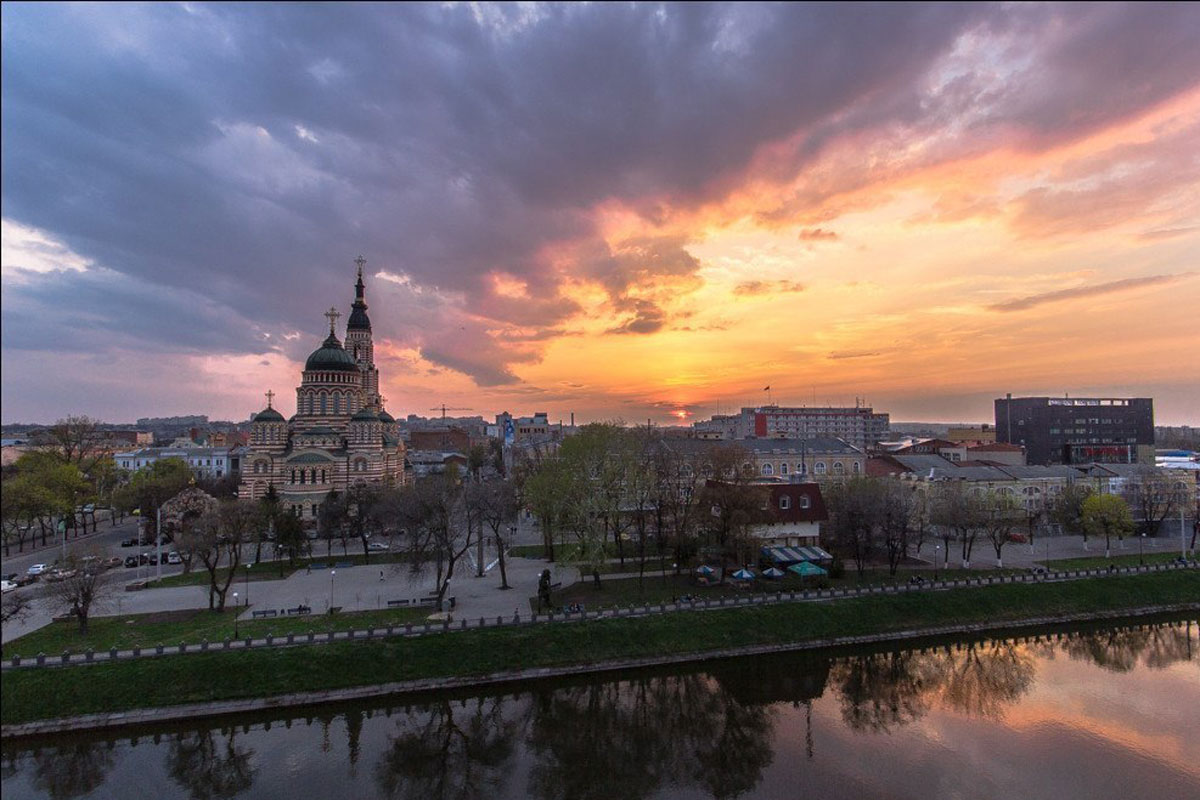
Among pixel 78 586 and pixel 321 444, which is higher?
pixel 321 444

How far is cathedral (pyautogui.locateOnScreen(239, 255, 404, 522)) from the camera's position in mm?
54906

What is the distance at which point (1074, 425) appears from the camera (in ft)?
275

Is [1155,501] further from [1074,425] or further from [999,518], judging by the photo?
[1074,425]

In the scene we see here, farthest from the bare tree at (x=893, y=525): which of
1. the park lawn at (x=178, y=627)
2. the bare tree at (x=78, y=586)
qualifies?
the bare tree at (x=78, y=586)

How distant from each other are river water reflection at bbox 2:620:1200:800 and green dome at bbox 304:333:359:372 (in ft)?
146

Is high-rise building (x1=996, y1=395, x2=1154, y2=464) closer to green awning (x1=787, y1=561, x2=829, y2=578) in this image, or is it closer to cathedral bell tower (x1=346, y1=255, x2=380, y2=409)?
green awning (x1=787, y1=561, x2=829, y2=578)

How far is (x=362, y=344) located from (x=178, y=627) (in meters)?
49.0

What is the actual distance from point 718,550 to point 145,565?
3582cm

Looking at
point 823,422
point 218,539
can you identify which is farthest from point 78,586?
point 823,422

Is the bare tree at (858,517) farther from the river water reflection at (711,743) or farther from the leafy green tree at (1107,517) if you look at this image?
the leafy green tree at (1107,517)

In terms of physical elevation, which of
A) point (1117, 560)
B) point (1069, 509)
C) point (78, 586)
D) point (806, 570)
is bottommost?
point (1117, 560)

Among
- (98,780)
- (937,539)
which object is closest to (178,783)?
(98,780)

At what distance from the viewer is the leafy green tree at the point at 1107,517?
40.6 m

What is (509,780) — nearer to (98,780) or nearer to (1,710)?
(98,780)
